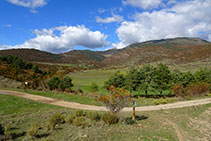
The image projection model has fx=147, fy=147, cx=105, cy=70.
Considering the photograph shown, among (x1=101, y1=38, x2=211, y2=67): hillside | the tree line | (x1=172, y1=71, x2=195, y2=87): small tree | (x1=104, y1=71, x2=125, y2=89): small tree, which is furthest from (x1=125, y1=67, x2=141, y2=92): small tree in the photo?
(x1=101, y1=38, x2=211, y2=67): hillside

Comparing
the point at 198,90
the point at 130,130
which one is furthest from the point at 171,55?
the point at 130,130

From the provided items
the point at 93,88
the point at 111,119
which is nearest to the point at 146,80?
the point at 93,88

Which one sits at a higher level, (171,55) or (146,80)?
(171,55)

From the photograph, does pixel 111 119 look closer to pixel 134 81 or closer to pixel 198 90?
pixel 134 81

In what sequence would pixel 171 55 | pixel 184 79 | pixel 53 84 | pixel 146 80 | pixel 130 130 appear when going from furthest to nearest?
pixel 171 55 → pixel 184 79 → pixel 53 84 → pixel 146 80 → pixel 130 130

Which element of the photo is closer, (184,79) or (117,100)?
(117,100)

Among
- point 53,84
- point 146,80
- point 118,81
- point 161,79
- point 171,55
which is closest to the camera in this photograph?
point 146,80

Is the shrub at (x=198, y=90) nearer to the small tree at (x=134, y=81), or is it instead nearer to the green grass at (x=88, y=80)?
the small tree at (x=134, y=81)

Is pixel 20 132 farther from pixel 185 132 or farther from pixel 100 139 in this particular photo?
pixel 185 132

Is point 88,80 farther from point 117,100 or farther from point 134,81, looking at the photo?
point 117,100

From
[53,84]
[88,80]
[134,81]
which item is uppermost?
[88,80]

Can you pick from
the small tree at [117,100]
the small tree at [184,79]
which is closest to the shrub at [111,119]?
the small tree at [117,100]

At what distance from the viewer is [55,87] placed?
94.3 ft

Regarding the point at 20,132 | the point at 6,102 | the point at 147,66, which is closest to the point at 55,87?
the point at 6,102
